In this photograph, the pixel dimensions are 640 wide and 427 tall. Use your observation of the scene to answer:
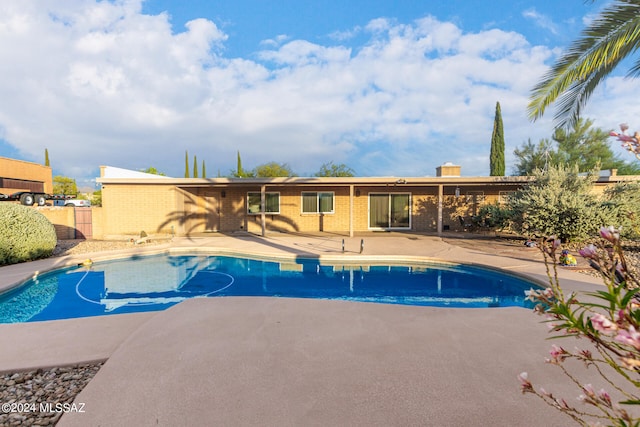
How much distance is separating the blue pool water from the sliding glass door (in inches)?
235

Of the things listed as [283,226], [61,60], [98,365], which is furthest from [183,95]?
[98,365]

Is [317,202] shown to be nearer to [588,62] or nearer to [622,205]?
[588,62]

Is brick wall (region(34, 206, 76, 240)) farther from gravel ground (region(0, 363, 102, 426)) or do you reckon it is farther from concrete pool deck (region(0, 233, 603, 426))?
gravel ground (region(0, 363, 102, 426))

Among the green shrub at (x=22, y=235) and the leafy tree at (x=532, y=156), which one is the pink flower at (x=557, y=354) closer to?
the green shrub at (x=22, y=235)

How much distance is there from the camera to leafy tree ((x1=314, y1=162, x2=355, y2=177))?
29.4m

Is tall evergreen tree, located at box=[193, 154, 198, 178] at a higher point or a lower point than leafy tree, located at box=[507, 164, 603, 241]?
higher

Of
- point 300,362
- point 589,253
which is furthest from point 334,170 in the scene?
point 589,253

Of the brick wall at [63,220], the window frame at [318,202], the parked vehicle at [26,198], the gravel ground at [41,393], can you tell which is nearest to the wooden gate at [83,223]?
the brick wall at [63,220]

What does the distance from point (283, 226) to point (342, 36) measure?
10.8 m

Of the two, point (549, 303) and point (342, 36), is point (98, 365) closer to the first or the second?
point (549, 303)

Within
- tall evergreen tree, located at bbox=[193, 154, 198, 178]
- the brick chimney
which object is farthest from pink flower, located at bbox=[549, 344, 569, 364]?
tall evergreen tree, located at bbox=[193, 154, 198, 178]

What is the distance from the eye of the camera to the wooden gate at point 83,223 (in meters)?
11.5

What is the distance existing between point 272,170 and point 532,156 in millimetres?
22561

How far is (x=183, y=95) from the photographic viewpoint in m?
22.6
